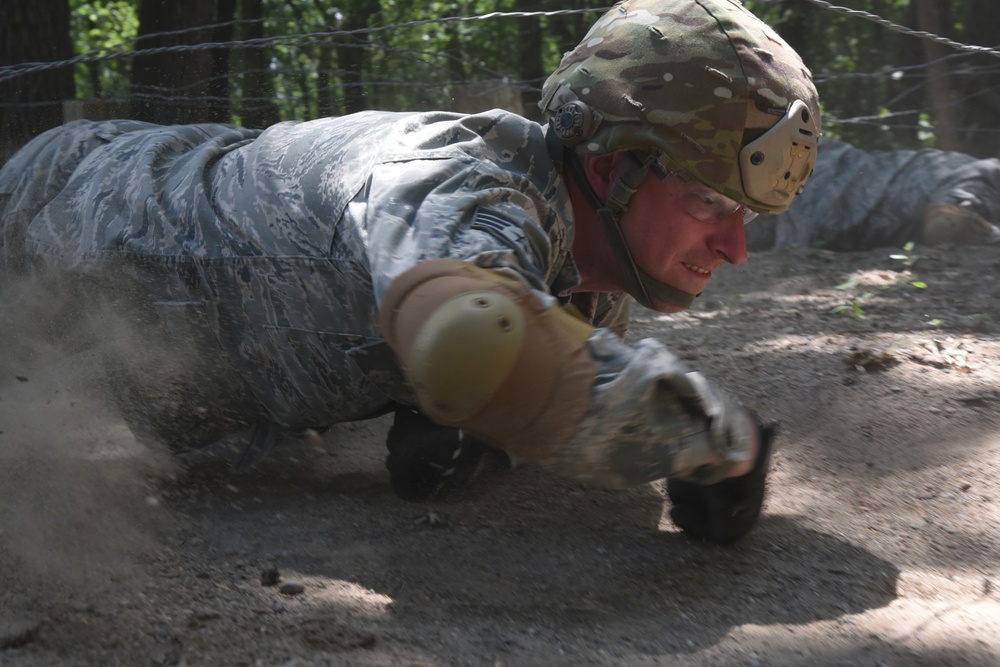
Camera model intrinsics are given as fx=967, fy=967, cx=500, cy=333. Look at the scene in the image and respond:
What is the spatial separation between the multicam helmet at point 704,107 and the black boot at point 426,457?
0.71 m

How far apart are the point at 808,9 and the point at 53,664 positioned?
7282 mm

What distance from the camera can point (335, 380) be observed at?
211cm

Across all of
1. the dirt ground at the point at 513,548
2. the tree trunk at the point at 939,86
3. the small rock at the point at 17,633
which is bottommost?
the dirt ground at the point at 513,548

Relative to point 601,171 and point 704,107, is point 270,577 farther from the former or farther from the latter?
point 704,107

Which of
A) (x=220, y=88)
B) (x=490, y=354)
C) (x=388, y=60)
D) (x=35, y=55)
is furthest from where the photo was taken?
(x=388, y=60)

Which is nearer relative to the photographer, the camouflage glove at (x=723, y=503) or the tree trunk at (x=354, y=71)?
the camouflage glove at (x=723, y=503)

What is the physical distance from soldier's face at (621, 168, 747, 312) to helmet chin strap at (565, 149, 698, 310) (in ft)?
0.06

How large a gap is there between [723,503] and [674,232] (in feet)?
1.92

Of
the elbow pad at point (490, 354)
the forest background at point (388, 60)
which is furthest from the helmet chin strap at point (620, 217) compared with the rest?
the forest background at point (388, 60)

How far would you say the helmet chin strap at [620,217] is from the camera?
2.04 metres

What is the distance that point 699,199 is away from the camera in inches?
81.6

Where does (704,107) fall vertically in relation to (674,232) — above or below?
above

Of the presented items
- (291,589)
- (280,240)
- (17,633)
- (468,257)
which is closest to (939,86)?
(280,240)

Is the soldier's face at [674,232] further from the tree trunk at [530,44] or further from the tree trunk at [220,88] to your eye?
the tree trunk at [530,44]
